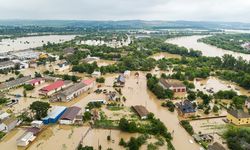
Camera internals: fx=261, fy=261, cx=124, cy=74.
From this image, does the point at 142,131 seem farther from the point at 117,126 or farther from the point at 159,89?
the point at 159,89

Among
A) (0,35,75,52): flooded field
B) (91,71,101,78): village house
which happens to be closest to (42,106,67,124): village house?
(91,71,101,78): village house

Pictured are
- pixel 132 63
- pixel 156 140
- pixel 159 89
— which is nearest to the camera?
pixel 156 140

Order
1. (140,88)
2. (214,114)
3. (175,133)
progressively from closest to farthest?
(175,133) → (214,114) → (140,88)

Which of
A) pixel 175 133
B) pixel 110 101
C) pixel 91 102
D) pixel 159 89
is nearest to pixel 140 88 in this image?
pixel 159 89

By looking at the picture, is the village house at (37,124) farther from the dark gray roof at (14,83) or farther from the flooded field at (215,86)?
the flooded field at (215,86)

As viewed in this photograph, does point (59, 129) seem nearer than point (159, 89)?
Yes

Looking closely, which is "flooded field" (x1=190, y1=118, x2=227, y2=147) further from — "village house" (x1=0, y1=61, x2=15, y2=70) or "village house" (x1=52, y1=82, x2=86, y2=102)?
"village house" (x1=0, y1=61, x2=15, y2=70)
